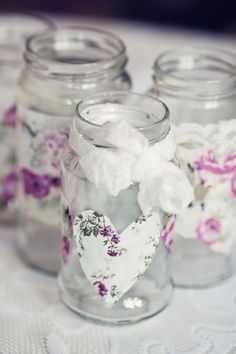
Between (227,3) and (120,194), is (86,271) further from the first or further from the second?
(227,3)

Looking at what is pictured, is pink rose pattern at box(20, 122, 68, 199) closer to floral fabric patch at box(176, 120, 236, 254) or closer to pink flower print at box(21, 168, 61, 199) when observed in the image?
pink flower print at box(21, 168, 61, 199)

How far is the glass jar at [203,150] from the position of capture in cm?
67

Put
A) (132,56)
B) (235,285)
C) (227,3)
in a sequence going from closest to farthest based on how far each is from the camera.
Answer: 1. (235,285)
2. (132,56)
3. (227,3)

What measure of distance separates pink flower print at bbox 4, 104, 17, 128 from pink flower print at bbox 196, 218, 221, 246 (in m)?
0.23

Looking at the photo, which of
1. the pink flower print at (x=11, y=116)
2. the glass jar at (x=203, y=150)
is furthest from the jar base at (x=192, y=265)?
the pink flower print at (x=11, y=116)

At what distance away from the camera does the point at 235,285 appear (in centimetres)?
72

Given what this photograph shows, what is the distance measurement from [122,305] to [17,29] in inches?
14.5

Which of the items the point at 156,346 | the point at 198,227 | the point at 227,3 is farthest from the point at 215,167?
the point at 227,3

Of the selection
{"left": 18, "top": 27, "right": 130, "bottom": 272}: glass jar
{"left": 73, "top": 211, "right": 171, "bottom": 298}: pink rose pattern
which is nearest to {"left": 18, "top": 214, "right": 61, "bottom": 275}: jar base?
{"left": 18, "top": 27, "right": 130, "bottom": 272}: glass jar

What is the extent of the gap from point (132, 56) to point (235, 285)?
16.6 inches

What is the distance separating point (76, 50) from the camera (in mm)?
777

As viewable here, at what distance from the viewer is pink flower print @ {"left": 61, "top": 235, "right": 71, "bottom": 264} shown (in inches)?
25.9

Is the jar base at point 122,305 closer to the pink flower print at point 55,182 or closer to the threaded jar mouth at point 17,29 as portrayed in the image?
the pink flower print at point 55,182

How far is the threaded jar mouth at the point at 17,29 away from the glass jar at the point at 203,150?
194 millimetres
